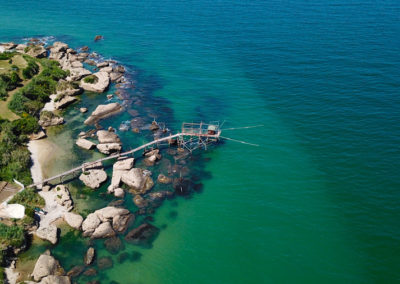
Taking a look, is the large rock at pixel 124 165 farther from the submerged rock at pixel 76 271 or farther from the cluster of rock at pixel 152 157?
the submerged rock at pixel 76 271

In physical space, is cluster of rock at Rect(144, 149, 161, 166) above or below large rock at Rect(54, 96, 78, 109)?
below

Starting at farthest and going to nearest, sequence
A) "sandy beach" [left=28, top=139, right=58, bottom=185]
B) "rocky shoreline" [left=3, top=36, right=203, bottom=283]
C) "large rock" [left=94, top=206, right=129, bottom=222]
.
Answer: "sandy beach" [left=28, top=139, right=58, bottom=185] < "large rock" [left=94, top=206, right=129, bottom=222] < "rocky shoreline" [left=3, top=36, right=203, bottom=283]

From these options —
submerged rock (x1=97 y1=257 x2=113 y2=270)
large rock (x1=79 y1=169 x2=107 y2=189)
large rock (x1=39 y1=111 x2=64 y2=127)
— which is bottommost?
submerged rock (x1=97 y1=257 x2=113 y2=270)

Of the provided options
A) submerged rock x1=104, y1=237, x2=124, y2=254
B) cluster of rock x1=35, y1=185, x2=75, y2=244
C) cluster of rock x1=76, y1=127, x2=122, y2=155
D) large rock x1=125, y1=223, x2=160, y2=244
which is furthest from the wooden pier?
large rock x1=125, y1=223, x2=160, y2=244

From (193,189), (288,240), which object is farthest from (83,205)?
(288,240)

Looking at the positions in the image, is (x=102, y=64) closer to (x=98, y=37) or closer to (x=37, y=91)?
(x=37, y=91)

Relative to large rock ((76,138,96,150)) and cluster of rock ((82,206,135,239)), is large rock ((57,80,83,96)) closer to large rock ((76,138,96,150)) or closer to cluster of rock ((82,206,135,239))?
large rock ((76,138,96,150))
